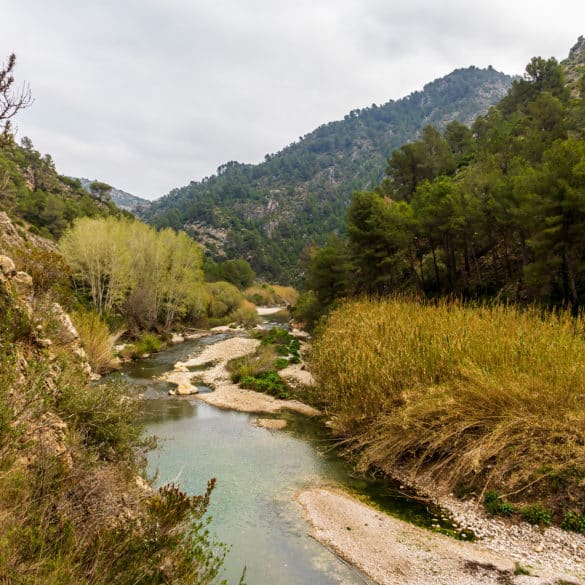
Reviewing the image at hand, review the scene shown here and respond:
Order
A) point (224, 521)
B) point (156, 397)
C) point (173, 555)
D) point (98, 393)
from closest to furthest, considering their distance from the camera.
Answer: point (173, 555) < point (98, 393) < point (224, 521) < point (156, 397)

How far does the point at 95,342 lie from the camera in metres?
20.7

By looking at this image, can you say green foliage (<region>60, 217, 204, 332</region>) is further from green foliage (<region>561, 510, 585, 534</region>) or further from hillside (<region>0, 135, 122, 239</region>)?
green foliage (<region>561, 510, 585, 534</region>)

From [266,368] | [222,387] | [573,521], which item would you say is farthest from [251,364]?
[573,521]

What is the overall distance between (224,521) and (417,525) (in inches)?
158

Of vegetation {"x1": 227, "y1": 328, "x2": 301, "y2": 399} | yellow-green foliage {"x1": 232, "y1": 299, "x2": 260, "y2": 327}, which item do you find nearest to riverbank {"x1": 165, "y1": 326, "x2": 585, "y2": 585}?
vegetation {"x1": 227, "y1": 328, "x2": 301, "y2": 399}

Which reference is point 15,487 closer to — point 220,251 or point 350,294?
point 350,294

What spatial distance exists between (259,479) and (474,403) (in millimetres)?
5880

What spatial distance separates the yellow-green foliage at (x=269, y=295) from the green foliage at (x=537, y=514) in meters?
76.8

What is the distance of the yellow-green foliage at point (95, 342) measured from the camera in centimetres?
2009

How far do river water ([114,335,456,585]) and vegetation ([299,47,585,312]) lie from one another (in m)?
12.4

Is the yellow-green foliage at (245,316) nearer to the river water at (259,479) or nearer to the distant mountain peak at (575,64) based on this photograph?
the river water at (259,479)

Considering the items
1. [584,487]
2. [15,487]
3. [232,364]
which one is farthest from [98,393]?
[232,364]

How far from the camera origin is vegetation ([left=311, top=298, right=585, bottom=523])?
8352 millimetres

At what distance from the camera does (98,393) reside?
7590mm
